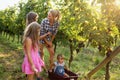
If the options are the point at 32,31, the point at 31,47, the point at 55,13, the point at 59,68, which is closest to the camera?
the point at 32,31

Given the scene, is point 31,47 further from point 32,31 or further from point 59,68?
point 59,68

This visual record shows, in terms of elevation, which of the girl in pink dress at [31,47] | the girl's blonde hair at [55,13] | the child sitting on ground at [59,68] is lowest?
the child sitting on ground at [59,68]

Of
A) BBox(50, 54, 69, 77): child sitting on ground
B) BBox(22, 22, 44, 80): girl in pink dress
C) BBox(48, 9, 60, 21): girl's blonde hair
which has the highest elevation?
BBox(48, 9, 60, 21): girl's blonde hair

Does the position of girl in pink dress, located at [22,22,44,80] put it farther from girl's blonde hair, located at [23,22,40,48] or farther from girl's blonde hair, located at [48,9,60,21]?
girl's blonde hair, located at [48,9,60,21]

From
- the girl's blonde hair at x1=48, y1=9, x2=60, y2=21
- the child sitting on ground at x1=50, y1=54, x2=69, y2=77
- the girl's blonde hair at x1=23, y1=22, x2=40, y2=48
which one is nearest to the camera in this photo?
the girl's blonde hair at x1=23, y1=22, x2=40, y2=48

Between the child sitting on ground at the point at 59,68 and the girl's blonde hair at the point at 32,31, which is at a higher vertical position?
the girl's blonde hair at the point at 32,31

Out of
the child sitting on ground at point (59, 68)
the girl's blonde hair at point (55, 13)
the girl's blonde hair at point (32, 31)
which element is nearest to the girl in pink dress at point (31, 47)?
the girl's blonde hair at point (32, 31)

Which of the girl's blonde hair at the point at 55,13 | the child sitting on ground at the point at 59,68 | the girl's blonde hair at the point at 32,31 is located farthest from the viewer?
the child sitting on ground at the point at 59,68

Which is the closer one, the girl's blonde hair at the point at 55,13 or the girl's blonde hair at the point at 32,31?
the girl's blonde hair at the point at 32,31

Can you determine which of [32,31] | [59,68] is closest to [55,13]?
[32,31]

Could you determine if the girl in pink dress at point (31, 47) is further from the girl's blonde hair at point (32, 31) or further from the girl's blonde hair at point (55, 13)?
the girl's blonde hair at point (55, 13)

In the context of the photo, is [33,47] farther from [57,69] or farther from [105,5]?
[105,5]

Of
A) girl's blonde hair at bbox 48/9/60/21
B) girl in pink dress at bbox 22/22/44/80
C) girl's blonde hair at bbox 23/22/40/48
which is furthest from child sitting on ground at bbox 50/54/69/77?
girl's blonde hair at bbox 23/22/40/48

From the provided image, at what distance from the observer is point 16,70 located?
38.8ft
